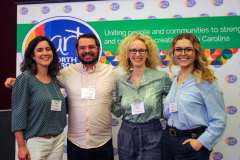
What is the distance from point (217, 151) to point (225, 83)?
0.65 meters

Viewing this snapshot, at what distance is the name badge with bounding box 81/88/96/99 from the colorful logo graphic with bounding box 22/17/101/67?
0.69 metres

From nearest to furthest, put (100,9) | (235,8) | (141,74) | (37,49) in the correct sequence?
(37,49) < (141,74) < (235,8) < (100,9)

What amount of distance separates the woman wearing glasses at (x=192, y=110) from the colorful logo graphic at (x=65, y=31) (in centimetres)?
122

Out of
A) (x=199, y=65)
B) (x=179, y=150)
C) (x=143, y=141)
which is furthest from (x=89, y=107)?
(x=199, y=65)

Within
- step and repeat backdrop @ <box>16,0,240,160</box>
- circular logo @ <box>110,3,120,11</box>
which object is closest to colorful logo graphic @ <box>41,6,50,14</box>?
step and repeat backdrop @ <box>16,0,240,160</box>

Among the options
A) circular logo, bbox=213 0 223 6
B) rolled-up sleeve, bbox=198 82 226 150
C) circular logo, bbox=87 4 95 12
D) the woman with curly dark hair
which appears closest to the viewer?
rolled-up sleeve, bbox=198 82 226 150

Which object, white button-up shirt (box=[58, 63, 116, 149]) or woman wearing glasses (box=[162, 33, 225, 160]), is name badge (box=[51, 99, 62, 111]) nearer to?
white button-up shirt (box=[58, 63, 116, 149])

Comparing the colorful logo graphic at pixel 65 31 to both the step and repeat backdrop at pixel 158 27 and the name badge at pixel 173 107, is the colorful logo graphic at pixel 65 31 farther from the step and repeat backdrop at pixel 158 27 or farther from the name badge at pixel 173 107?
the name badge at pixel 173 107

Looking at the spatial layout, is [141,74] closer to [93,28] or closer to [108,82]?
[108,82]

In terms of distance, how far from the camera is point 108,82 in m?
2.62

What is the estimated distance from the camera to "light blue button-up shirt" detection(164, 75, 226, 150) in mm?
2027

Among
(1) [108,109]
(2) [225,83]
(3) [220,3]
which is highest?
(3) [220,3]

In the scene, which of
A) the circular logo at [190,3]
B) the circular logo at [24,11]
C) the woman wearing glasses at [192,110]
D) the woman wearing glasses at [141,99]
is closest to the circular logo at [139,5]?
the circular logo at [190,3]

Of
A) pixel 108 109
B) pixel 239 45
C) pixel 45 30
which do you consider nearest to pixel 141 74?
pixel 108 109
